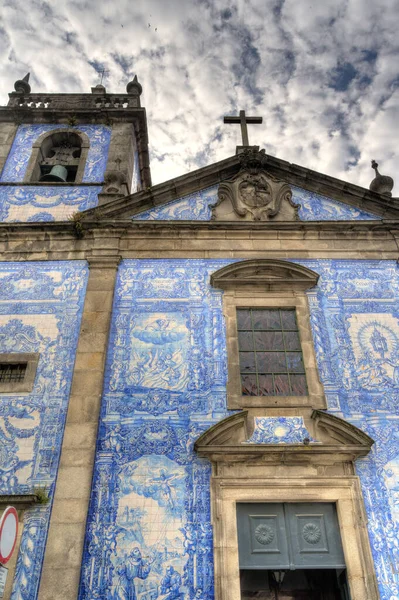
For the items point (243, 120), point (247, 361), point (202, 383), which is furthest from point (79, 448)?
point (243, 120)

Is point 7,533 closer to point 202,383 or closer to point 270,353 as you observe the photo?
point 202,383

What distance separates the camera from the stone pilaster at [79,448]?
5.91 metres

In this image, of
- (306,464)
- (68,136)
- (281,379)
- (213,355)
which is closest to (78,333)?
(213,355)

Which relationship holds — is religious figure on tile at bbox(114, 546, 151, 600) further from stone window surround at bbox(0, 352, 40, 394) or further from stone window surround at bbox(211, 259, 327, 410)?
stone window surround at bbox(211, 259, 327, 410)

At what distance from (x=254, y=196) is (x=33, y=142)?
527cm

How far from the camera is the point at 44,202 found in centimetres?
974

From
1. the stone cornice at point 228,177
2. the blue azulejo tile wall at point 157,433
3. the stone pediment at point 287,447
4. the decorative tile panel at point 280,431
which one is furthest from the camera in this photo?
the stone cornice at point 228,177

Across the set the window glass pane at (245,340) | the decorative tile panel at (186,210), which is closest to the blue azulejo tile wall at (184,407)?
the window glass pane at (245,340)

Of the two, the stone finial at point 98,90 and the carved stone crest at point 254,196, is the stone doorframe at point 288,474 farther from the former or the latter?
the stone finial at point 98,90

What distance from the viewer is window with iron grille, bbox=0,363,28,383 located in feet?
24.2

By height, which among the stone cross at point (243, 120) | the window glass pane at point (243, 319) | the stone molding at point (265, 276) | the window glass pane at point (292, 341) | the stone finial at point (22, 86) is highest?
the stone finial at point (22, 86)

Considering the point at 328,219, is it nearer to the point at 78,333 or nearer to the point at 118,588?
the point at 78,333

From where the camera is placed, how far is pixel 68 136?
37.7ft

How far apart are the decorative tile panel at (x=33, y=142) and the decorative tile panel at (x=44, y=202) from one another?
0.42m
